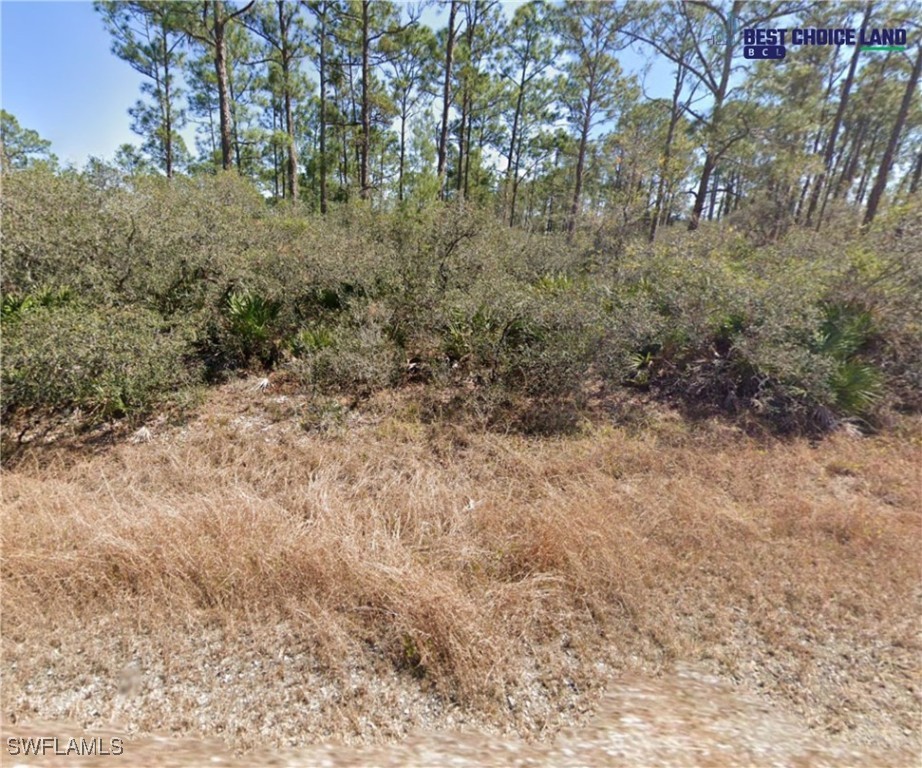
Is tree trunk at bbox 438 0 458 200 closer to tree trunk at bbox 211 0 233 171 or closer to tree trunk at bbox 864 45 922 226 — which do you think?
tree trunk at bbox 211 0 233 171

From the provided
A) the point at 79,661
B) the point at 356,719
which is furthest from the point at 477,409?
the point at 79,661

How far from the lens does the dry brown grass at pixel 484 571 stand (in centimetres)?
227

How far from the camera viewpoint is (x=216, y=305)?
282 inches

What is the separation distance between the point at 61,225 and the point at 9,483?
4.33 meters

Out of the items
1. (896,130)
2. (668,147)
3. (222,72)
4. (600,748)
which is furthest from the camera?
(668,147)

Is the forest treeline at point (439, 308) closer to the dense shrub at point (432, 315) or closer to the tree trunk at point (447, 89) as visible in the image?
the dense shrub at point (432, 315)

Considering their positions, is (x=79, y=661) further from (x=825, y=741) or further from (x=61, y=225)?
(x=61, y=225)

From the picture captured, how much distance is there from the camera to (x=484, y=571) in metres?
2.93

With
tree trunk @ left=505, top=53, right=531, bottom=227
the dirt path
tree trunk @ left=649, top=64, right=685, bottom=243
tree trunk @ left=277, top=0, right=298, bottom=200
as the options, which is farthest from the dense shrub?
tree trunk @ left=505, top=53, right=531, bottom=227

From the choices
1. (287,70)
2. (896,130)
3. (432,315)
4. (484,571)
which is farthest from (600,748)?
(287,70)

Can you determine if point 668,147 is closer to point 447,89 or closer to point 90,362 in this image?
point 447,89

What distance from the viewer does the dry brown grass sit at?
2273mm

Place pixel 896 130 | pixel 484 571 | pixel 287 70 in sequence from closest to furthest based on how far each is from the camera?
pixel 484 571 → pixel 896 130 → pixel 287 70

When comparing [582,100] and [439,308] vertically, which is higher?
[582,100]
